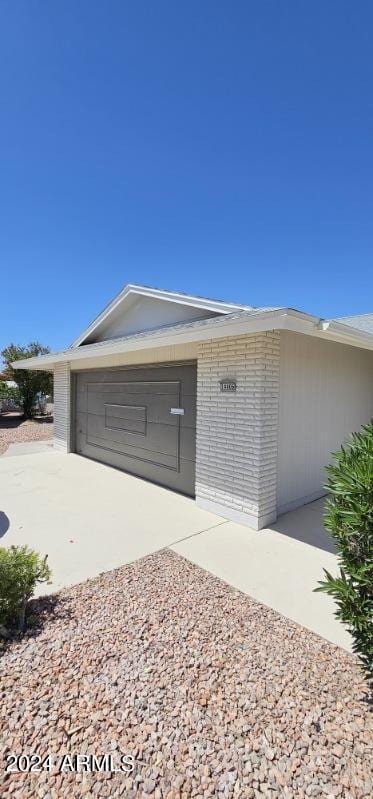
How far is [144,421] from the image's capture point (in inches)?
301

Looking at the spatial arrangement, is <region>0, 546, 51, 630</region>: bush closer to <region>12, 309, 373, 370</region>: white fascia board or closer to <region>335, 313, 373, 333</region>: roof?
<region>12, 309, 373, 370</region>: white fascia board

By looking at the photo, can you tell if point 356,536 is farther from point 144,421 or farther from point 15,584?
point 144,421

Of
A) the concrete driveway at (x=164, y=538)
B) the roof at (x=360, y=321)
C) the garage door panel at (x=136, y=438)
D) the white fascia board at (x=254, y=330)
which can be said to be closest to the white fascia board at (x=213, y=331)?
the white fascia board at (x=254, y=330)

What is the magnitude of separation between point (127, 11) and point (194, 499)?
28.7 feet

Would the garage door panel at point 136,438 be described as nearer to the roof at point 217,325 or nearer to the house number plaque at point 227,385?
the house number plaque at point 227,385

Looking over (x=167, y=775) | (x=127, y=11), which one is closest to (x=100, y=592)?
(x=167, y=775)

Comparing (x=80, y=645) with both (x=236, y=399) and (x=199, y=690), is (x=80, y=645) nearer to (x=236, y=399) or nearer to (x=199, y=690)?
(x=199, y=690)

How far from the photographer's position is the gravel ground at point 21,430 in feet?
43.1

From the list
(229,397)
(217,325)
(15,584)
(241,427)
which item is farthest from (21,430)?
(15,584)

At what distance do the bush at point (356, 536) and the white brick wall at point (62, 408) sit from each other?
10.1 metres

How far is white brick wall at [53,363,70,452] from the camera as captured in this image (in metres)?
10.9

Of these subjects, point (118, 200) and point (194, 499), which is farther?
point (118, 200)

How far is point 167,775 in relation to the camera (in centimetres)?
157

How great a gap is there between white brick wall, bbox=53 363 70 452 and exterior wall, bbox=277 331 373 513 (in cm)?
786
